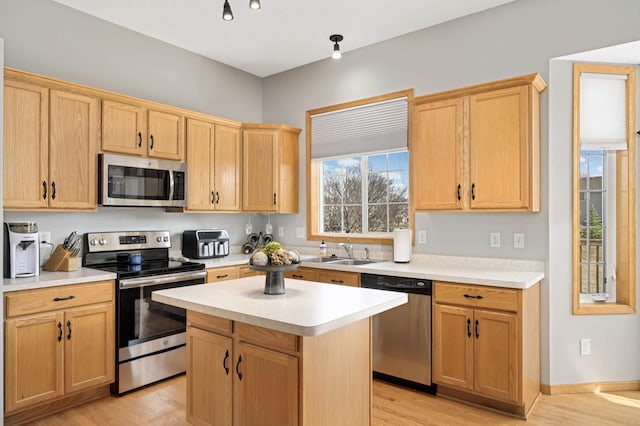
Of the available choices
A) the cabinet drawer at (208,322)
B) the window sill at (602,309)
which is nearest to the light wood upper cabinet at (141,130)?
the cabinet drawer at (208,322)

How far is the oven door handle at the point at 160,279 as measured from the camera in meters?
3.11

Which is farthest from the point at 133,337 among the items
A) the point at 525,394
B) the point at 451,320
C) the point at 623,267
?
the point at 623,267

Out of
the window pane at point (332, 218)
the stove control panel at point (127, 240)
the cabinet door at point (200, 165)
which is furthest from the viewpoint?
the window pane at point (332, 218)

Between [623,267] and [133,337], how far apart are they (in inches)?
151

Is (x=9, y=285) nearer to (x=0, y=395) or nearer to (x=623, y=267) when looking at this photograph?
(x=0, y=395)

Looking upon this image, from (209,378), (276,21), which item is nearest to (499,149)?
(276,21)

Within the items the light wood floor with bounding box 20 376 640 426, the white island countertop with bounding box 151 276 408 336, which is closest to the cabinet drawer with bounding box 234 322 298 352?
the white island countertop with bounding box 151 276 408 336

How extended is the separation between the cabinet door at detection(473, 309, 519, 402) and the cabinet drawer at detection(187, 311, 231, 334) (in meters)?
Answer: 1.73

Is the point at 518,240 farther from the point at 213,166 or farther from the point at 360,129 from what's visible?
the point at 213,166

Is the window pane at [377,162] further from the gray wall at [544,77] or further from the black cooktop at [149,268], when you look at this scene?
the black cooktop at [149,268]

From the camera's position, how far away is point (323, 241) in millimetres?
4445

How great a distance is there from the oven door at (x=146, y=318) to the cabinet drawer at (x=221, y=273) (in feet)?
0.61

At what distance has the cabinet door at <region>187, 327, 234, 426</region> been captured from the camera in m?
2.20

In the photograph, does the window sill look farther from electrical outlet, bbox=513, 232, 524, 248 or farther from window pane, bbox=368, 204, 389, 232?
window pane, bbox=368, 204, 389, 232
